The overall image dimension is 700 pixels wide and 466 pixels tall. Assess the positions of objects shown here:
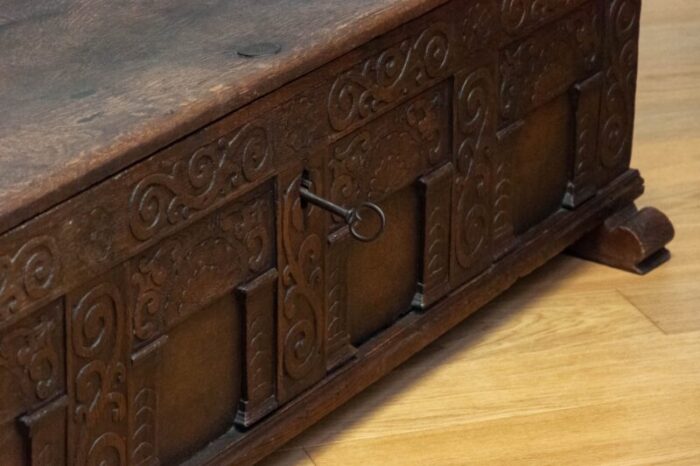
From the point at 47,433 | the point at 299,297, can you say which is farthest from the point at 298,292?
the point at 47,433

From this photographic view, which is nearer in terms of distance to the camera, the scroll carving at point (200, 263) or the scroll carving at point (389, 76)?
the scroll carving at point (200, 263)

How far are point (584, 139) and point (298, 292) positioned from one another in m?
0.63

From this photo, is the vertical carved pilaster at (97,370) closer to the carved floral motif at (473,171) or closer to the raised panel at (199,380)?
the raised panel at (199,380)

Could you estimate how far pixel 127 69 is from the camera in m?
1.65

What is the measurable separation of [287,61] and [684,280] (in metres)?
0.93

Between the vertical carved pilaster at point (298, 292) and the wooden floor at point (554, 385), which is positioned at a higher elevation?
the vertical carved pilaster at point (298, 292)

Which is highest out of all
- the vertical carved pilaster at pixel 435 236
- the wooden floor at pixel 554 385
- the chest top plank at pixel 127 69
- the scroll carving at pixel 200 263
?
the chest top plank at pixel 127 69

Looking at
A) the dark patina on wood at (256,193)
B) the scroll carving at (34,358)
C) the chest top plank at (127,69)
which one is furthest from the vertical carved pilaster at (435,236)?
the scroll carving at (34,358)

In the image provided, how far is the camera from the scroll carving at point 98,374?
153cm

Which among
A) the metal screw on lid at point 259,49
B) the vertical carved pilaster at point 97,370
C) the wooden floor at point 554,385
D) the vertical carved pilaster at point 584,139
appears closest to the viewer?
the vertical carved pilaster at point 97,370

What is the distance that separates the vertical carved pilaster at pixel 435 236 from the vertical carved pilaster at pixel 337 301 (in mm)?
150

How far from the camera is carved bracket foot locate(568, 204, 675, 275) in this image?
240 centimetres

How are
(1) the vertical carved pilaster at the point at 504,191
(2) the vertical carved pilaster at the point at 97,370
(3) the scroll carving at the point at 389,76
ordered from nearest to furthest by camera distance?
(2) the vertical carved pilaster at the point at 97,370 < (3) the scroll carving at the point at 389,76 < (1) the vertical carved pilaster at the point at 504,191

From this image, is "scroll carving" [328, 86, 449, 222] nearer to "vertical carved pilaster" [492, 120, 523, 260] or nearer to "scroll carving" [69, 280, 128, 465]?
"vertical carved pilaster" [492, 120, 523, 260]
